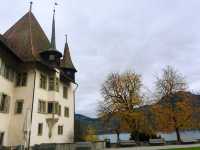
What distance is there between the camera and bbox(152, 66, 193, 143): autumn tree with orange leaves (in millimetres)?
45031

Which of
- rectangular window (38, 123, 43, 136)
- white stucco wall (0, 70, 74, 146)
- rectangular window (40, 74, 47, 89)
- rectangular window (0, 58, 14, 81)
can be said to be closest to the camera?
rectangular window (0, 58, 14, 81)

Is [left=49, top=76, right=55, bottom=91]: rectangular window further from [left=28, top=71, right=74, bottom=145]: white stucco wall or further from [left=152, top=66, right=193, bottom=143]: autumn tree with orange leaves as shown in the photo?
[left=152, top=66, right=193, bottom=143]: autumn tree with orange leaves

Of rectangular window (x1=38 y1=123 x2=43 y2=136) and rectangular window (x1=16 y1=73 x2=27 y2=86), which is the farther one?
rectangular window (x1=16 y1=73 x2=27 y2=86)

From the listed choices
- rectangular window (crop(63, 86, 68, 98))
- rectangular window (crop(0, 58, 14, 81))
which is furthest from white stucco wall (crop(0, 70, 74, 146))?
rectangular window (crop(63, 86, 68, 98))

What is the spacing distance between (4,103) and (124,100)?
22.8m

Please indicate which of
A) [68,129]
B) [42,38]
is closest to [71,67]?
[42,38]

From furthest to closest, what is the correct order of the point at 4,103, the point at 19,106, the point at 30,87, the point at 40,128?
the point at 40,128
the point at 30,87
the point at 19,106
the point at 4,103

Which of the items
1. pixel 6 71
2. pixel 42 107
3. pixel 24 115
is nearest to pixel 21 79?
pixel 6 71

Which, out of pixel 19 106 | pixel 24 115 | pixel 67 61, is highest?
pixel 67 61

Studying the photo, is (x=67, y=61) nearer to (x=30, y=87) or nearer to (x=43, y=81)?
(x=43, y=81)

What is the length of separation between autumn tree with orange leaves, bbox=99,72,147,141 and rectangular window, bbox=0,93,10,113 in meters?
20.4

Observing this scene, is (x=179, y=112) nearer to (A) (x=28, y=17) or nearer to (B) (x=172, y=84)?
(B) (x=172, y=84)

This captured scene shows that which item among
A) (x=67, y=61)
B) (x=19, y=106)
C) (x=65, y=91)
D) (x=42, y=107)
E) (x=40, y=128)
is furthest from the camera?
(x=67, y=61)

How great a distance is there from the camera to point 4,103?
32188 millimetres
